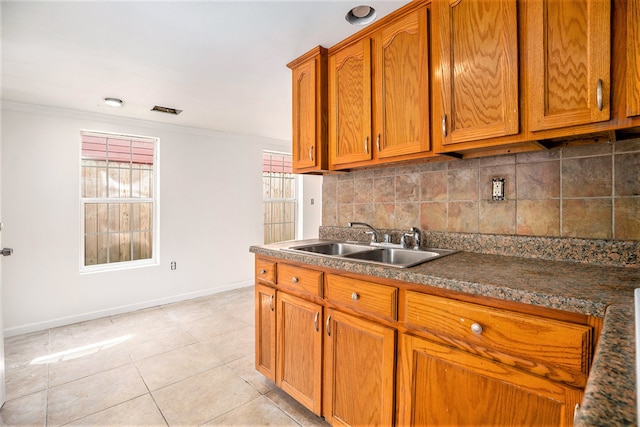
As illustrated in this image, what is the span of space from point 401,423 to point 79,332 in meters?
3.23

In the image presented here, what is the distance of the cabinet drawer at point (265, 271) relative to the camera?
1922 mm

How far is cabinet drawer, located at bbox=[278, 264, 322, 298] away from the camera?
5.36ft

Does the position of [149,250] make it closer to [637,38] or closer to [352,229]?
[352,229]

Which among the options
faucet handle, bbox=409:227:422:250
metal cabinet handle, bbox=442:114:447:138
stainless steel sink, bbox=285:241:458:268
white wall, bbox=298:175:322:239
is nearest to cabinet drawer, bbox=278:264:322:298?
stainless steel sink, bbox=285:241:458:268

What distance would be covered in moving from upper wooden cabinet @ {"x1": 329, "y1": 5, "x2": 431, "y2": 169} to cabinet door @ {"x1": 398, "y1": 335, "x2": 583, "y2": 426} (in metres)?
0.97

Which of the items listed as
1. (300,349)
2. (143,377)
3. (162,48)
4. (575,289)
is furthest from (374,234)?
Result: (143,377)

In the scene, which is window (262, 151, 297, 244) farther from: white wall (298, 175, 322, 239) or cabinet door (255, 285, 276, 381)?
cabinet door (255, 285, 276, 381)

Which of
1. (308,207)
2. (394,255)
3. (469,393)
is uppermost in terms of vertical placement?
(308,207)

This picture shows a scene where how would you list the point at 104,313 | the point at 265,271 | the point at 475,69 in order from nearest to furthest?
the point at 475,69 < the point at 265,271 < the point at 104,313

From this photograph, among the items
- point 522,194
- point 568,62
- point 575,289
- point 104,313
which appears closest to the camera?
point 575,289

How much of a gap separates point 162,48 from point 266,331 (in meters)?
1.94

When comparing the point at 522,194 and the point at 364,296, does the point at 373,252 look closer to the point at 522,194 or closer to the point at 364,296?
the point at 364,296

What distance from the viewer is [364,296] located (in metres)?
1.42

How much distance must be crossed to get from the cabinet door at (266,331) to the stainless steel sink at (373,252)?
357 millimetres
